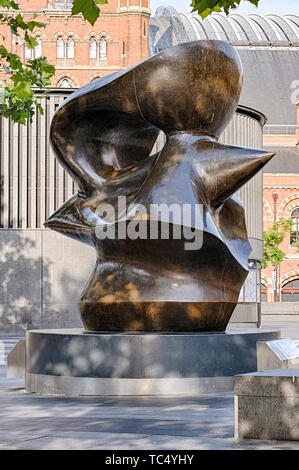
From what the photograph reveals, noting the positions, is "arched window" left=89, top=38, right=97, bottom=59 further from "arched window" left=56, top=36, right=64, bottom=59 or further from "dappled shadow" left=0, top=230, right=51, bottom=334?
"dappled shadow" left=0, top=230, right=51, bottom=334

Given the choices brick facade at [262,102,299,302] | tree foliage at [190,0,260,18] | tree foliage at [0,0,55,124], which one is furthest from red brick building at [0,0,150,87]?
tree foliage at [190,0,260,18]

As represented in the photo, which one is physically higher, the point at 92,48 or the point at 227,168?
the point at 92,48

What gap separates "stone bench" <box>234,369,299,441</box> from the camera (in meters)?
6.94

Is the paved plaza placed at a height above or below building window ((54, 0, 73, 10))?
below

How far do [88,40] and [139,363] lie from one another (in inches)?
1928

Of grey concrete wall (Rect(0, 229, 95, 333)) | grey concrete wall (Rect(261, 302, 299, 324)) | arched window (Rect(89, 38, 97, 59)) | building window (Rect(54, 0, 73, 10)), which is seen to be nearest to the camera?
grey concrete wall (Rect(0, 229, 95, 333))

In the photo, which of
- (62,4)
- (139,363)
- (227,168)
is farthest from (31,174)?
(62,4)

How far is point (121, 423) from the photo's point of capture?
8.01 metres

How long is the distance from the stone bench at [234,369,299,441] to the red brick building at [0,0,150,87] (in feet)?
166

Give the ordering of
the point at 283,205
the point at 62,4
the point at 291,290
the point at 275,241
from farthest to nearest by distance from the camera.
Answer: the point at 283,205
the point at 291,290
the point at 275,241
the point at 62,4

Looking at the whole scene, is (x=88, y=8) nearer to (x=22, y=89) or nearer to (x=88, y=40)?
(x=22, y=89)

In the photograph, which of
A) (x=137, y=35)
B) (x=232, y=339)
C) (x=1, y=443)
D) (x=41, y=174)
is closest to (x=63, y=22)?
(x=137, y=35)

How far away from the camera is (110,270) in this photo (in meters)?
11.4
